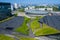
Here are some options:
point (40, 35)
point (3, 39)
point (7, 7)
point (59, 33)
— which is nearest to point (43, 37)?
point (40, 35)

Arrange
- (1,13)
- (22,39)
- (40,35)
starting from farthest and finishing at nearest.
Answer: (1,13) → (40,35) → (22,39)

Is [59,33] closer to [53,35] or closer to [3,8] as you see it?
[53,35]

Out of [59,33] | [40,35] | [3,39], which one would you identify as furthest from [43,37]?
[3,39]

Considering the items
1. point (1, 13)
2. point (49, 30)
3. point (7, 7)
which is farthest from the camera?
point (7, 7)

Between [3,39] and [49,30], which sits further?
[49,30]

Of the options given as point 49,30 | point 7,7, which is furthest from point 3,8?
point 49,30

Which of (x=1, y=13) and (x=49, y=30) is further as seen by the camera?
(x=1, y=13)

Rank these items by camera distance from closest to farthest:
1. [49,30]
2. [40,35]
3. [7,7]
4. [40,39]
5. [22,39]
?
[22,39] < [40,39] < [40,35] < [49,30] < [7,7]

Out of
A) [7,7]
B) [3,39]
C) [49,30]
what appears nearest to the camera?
[3,39]

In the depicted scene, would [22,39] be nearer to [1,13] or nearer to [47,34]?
[47,34]
